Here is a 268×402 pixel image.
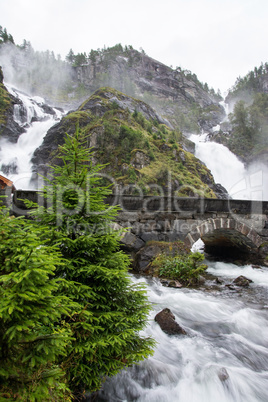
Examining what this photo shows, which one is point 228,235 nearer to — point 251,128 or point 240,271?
point 240,271

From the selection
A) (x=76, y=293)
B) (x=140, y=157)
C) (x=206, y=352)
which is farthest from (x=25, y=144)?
(x=76, y=293)

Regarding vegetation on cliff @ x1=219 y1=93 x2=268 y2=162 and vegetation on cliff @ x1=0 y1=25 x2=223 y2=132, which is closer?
vegetation on cliff @ x1=219 y1=93 x2=268 y2=162

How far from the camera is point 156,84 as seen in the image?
85.4 metres

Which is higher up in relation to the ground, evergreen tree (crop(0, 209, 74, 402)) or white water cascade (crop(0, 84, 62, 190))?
white water cascade (crop(0, 84, 62, 190))

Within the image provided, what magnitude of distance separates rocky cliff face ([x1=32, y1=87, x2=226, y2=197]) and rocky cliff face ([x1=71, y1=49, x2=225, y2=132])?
38.2m

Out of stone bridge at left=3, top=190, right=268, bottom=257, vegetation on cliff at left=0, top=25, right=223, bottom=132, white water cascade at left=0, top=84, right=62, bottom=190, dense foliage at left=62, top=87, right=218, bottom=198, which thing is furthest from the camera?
vegetation on cliff at left=0, top=25, right=223, bottom=132

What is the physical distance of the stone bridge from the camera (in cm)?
709

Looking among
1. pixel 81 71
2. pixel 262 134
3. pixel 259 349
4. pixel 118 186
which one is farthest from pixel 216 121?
pixel 259 349

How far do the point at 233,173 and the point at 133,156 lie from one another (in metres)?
21.3

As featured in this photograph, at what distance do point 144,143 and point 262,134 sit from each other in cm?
3585

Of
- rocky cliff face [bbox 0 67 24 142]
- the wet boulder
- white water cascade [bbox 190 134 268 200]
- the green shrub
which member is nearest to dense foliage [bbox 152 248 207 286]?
the green shrub

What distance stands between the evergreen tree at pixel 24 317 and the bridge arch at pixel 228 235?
6525 millimetres

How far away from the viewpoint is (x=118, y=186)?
62.0ft

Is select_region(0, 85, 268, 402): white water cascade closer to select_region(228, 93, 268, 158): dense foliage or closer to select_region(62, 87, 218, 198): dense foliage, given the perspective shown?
select_region(62, 87, 218, 198): dense foliage
